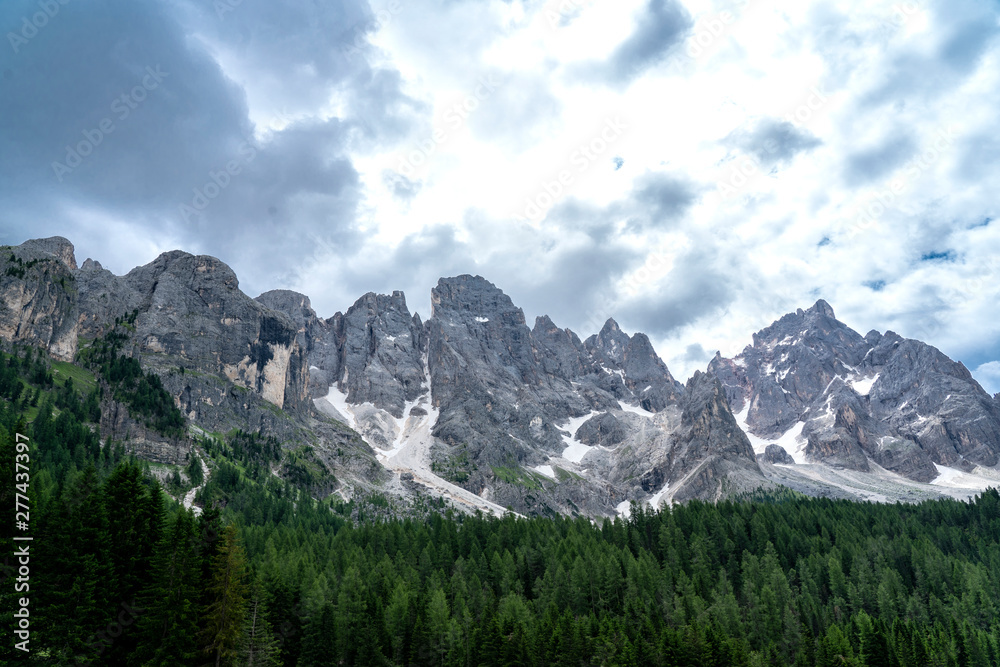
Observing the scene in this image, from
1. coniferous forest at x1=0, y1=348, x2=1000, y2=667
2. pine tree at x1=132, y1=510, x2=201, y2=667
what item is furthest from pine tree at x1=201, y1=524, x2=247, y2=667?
pine tree at x1=132, y1=510, x2=201, y2=667

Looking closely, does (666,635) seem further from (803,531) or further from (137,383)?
(137,383)

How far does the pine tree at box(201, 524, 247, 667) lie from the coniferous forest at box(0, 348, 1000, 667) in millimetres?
159

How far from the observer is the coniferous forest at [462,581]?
4516 cm

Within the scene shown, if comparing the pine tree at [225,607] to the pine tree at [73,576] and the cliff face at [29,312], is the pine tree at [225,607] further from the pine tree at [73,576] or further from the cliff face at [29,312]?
the cliff face at [29,312]

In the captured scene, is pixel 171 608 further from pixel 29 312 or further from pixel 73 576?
pixel 29 312

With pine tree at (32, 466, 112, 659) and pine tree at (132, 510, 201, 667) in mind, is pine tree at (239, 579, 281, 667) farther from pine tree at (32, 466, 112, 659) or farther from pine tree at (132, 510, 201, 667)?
pine tree at (32, 466, 112, 659)

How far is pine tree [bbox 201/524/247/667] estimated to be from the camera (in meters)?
46.2

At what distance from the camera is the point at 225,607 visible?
154 feet

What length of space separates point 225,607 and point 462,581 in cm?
4644

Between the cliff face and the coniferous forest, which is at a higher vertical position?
the cliff face

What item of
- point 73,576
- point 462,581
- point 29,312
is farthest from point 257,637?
point 29,312

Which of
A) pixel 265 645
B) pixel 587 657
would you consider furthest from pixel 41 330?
pixel 587 657

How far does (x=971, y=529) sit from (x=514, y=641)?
453 ft

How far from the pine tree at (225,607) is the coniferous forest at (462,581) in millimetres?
159
